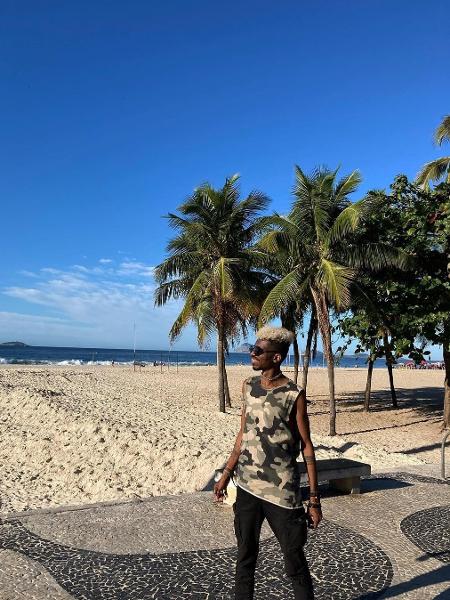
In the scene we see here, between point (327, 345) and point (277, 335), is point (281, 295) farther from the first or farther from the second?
point (277, 335)

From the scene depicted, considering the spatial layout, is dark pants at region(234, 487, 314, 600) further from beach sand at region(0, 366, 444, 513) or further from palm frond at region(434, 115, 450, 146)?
palm frond at region(434, 115, 450, 146)

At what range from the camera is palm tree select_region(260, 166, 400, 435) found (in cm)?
1370

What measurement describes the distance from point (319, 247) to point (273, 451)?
1188 cm

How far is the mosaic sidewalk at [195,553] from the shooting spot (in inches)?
159

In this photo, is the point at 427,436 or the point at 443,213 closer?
the point at 443,213

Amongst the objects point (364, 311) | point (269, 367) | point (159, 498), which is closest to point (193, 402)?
point (364, 311)

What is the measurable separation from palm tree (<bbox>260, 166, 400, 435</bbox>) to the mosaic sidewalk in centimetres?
776

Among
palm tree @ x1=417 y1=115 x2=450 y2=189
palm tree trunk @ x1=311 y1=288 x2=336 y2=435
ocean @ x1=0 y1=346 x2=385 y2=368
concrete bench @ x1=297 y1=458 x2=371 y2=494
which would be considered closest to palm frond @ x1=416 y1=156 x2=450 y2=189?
palm tree @ x1=417 y1=115 x2=450 y2=189

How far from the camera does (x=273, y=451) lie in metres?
3.16

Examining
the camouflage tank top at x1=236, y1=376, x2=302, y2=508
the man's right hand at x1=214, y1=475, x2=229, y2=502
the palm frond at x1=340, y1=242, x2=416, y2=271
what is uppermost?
the palm frond at x1=340, y1=242, x2=416, y2=271

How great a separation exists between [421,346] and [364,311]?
69.2 inches

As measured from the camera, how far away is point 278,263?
16.8 meters

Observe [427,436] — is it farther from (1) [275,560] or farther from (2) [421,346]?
(1) [275,560]

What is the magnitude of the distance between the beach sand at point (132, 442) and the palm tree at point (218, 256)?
342 centimetres
